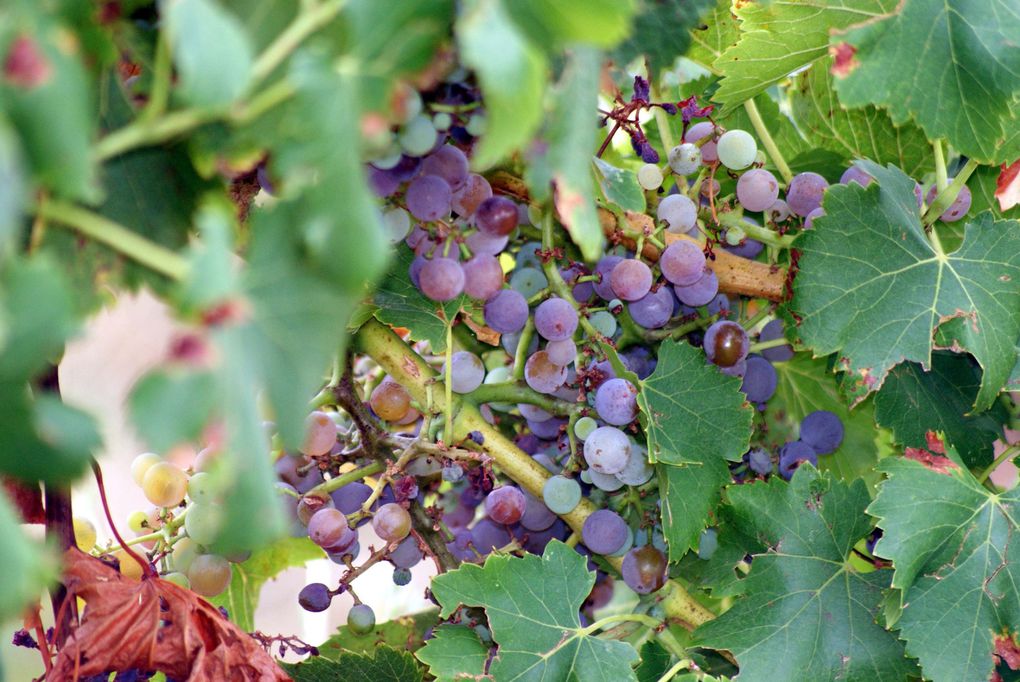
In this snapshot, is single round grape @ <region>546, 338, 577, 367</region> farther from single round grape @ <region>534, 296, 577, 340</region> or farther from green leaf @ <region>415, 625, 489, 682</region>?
green leaf @ <region>415, 625, 489, 682</region>

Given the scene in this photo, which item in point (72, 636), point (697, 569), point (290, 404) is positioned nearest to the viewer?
point (290, 404)

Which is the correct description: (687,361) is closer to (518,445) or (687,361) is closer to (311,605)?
(518,445)

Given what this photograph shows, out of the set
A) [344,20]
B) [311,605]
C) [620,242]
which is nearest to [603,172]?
[620,242]

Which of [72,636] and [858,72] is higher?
[858,72]

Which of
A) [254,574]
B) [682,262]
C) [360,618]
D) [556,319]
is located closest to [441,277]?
[556,319]

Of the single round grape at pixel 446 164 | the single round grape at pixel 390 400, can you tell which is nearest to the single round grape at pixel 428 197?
the single round grape at pixel 446 164

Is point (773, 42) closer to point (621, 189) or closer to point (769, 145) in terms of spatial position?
point (769, 145)
